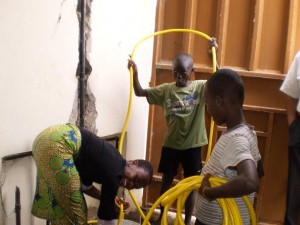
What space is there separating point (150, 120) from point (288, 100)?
3.81ft

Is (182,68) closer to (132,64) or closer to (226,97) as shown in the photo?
(132,64)

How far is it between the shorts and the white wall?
0.47 m

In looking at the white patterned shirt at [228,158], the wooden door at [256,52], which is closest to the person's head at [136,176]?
the white patterned shirt at [228,158]

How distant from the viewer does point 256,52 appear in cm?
308

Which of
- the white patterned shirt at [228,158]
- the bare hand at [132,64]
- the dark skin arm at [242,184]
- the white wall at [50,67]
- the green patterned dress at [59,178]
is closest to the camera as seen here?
the dark skin arm at [242,184]

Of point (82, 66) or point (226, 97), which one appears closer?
point (226, 97)

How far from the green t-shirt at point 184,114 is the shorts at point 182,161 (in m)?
0.06

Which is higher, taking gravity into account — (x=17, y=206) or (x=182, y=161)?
(x=182, y=161)

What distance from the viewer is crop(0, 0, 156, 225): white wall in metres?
2.27

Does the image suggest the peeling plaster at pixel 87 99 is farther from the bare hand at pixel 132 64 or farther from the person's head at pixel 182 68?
the person's head at pixel 182 68

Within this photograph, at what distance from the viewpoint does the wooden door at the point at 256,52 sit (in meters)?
3.03

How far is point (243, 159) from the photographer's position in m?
1.50

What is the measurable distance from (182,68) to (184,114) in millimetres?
348

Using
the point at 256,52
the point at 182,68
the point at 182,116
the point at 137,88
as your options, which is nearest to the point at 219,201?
the point at 182,116
